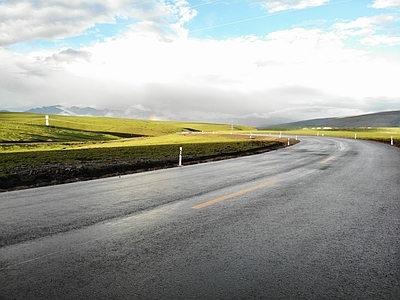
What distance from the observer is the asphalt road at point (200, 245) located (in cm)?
328

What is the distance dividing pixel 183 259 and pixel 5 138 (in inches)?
2827

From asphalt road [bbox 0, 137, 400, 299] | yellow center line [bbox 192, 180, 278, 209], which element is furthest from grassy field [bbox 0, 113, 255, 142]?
asphalt road [bbox 0, 137, 400, 299]

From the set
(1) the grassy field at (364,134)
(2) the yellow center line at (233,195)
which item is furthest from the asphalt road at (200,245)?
(1) the grassy field at (364,134)

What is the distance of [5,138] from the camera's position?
6469 cm

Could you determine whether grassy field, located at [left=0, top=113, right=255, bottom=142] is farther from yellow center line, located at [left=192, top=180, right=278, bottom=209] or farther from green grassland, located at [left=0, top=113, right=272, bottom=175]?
yellow center line, located at [left=192, top=180, right=278, bottom=209]

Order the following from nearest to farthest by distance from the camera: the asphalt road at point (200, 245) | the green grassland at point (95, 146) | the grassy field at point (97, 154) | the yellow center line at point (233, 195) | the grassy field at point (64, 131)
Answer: the asphalt road at point (200, 245) < the yellow center line at point (233, 195) < the grassy field at point (97, 154) < the green grassland at point (95, 146) < the grassy field at point (64, 131)

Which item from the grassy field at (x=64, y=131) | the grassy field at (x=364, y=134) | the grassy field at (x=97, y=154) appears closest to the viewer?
the grassy field at (x=97, y=154)

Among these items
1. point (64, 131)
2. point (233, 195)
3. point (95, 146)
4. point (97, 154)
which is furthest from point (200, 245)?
point (64, 131)

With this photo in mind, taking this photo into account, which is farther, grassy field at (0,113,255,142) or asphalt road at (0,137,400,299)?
grassy field at (0,113,255,142)

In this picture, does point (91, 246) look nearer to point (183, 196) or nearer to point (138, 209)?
point (138, 209)

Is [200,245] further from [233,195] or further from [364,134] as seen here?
[364,134]

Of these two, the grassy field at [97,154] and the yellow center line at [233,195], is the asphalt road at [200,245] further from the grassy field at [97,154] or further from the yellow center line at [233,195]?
the grassy field at [97,154]

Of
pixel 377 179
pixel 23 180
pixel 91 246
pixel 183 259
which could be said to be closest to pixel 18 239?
pixel 91 246

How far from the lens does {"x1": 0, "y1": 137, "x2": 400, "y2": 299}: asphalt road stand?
3.28 metres
